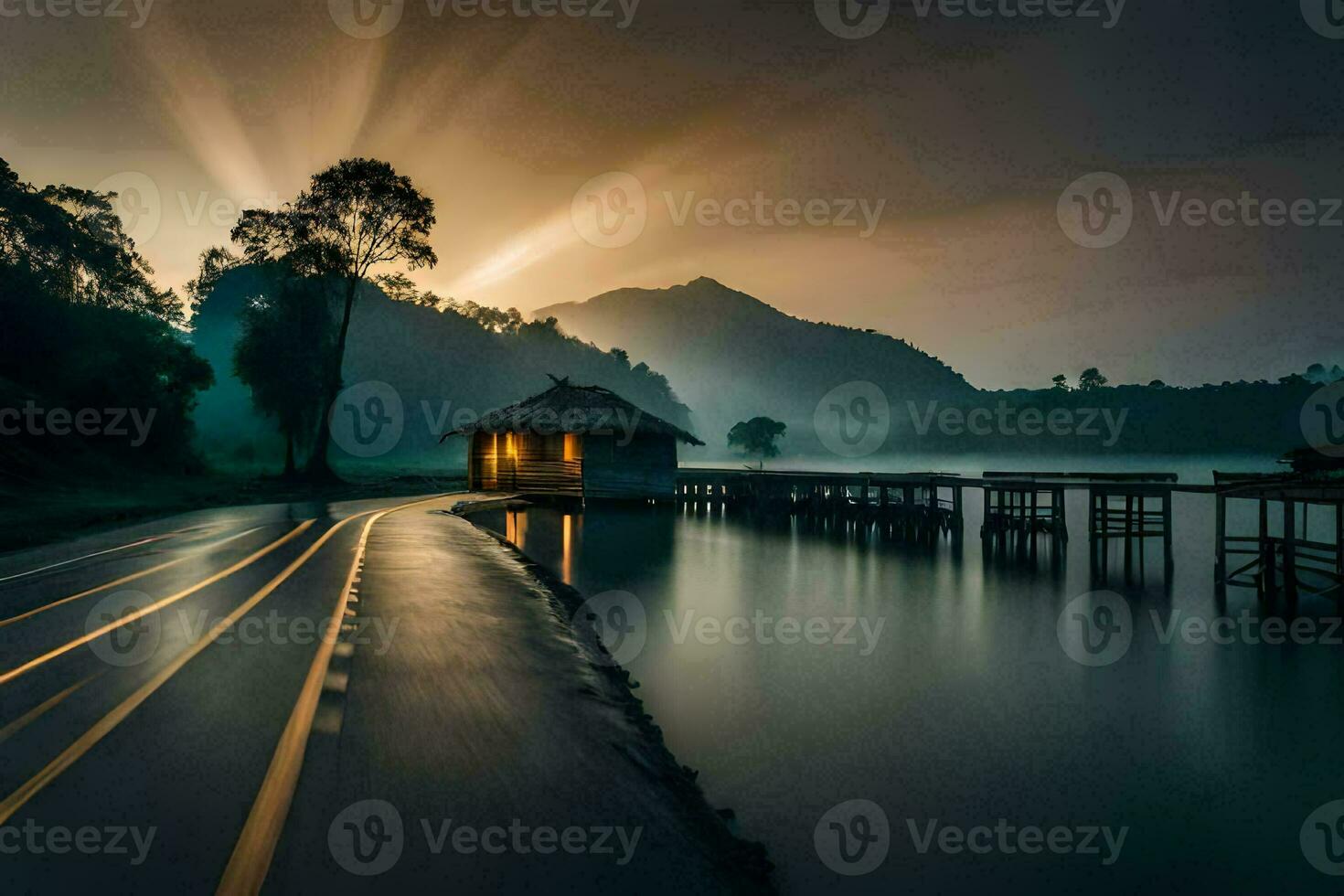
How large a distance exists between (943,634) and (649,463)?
2414 cm

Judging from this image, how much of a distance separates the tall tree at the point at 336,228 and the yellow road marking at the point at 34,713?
118ft

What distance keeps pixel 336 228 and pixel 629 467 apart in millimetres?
23169

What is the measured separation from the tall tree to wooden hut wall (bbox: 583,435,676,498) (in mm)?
16573

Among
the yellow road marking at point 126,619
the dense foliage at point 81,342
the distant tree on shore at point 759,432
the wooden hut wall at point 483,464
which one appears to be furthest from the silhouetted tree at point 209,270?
the distant tree on shore at point 759,432

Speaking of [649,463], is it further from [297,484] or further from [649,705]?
[649,705]

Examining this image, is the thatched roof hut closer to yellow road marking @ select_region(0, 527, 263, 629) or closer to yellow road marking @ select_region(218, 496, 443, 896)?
yellow road marking @ select_region(0, 527, 263, 629)

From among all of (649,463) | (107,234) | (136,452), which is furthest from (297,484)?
(107,234)

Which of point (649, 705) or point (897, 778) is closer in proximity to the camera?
point (897, 778)

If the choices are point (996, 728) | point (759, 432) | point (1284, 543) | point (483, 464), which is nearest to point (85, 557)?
point (996, 728)

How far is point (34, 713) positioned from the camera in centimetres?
566

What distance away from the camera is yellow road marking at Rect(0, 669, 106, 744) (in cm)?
528

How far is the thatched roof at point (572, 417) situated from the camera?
33.6m

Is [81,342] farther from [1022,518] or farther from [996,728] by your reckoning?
→ [1022,518]

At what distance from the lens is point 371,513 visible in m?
23.8
